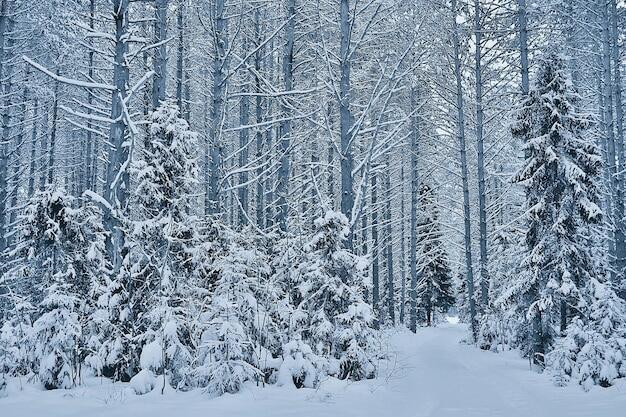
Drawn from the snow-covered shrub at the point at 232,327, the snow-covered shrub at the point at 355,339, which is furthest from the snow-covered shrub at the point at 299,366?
the snow-covered shrub at the point at 355,339

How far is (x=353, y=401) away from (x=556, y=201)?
7.39 m

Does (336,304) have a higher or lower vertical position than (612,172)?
lower

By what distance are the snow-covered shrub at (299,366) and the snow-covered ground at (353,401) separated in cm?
22

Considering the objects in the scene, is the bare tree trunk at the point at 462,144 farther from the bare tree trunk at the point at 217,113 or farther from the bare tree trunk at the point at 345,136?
the bare tree trunk at the point at 217,113

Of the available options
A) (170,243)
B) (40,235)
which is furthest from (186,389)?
(40,235)

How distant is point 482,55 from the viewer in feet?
64.0

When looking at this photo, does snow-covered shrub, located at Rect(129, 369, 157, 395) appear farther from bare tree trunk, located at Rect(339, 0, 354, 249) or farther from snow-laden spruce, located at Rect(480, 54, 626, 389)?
snow-laden spruce, located at Rect(480, 54, 626, 389)

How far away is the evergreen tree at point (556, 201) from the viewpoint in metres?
11.7

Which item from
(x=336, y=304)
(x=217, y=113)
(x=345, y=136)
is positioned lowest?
(x=336, y=304)

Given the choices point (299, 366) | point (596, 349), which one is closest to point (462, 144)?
point (596, 349)

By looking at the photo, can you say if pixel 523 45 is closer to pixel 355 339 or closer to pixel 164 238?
pixel 355 339

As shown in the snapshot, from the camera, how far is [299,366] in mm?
8461

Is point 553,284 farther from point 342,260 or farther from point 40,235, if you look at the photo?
point 40,235

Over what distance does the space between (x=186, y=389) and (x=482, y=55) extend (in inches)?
647
